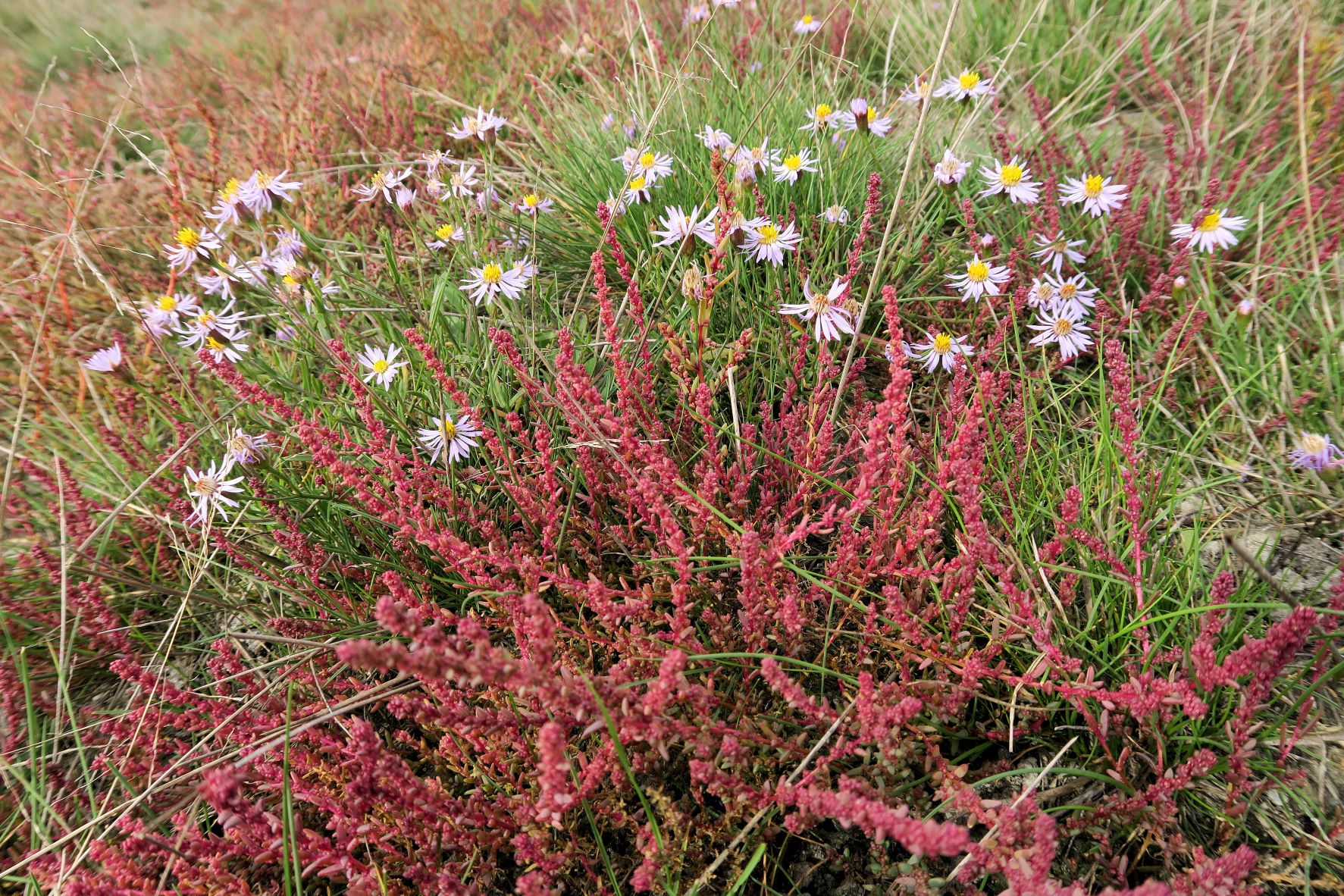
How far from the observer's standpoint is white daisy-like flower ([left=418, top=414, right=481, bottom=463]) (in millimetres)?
1779

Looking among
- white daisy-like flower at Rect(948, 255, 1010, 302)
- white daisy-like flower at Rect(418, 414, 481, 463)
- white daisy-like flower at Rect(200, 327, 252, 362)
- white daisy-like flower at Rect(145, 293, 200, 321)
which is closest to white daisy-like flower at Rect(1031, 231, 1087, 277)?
white daisy-like flower at Rect(948, 255, 1010, 302)

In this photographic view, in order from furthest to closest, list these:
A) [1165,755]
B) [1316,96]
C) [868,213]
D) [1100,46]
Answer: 1. [1100,46]
2. [1316,96]
3. [868,213]
4. [1165,755]

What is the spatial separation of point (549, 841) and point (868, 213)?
4.77 ft

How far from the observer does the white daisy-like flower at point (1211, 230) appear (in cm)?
198

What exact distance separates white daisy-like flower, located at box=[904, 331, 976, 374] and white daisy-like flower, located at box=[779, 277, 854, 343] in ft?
0.58

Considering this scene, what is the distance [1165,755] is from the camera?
4.28 ft

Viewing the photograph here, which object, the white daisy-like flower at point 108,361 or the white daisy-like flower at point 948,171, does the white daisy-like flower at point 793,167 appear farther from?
the white daisy-like flower at point 108,361

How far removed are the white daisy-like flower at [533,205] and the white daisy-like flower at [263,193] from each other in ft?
2.05

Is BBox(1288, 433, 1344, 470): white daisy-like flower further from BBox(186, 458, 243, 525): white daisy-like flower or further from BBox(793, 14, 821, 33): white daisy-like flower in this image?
BBox(186, 458, 243, 525): white daisy-like flower

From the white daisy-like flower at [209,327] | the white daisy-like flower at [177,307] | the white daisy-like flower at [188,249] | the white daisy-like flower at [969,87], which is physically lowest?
the white daisy-like flower at [177,307]

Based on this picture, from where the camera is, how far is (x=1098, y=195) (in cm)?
212

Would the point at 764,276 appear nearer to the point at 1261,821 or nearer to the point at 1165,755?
the point at 1165,755

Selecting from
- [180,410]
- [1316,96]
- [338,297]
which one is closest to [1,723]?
[180,410]

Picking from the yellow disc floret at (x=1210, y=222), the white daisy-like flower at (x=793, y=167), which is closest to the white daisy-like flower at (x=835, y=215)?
the white daisy-like flower at (x=793, y=167)
